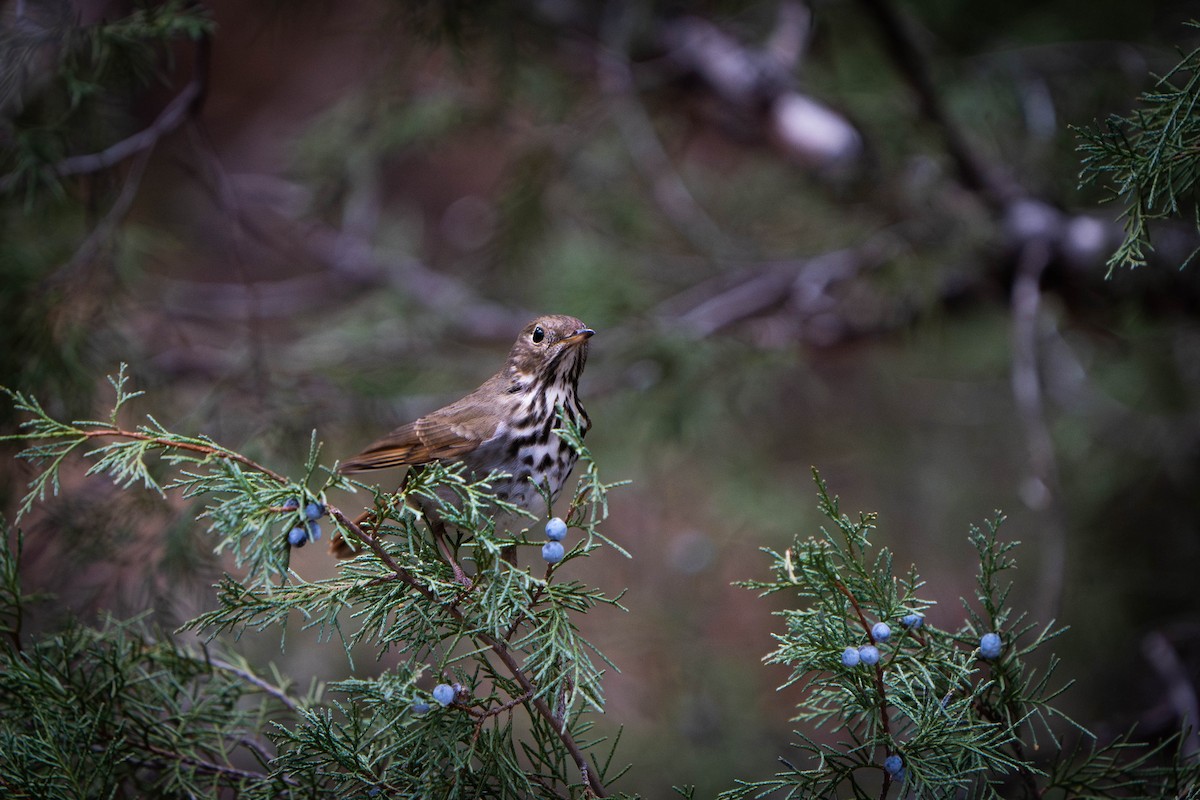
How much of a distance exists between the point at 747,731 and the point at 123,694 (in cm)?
261

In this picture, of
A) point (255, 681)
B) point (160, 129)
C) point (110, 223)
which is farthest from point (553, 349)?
point (110, 223)

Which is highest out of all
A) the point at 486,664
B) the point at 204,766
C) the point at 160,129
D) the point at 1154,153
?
the point at 1154,153

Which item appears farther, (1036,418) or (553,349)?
(1036,418)

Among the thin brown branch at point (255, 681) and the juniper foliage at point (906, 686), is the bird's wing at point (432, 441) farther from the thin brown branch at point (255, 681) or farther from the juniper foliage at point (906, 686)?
the juniper foliage at point (906, 686)

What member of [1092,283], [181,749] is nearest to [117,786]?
[181,749]

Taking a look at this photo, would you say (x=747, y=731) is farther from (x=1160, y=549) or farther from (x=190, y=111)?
(x=190, y=111)

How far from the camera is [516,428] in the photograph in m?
1.90

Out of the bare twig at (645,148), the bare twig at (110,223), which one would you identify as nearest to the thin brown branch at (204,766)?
the bare twig at (110,223)

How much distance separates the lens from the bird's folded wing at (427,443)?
6.02 feet

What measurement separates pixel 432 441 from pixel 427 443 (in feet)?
0.04

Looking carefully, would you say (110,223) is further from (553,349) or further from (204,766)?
(204,766)

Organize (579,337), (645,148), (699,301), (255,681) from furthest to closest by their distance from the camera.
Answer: (699,301) < (645,148) < (579,337) < (255,681)

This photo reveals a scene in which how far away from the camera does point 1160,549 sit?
301 centimetres

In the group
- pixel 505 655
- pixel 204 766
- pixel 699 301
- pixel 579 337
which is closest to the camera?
pixel 505 655
